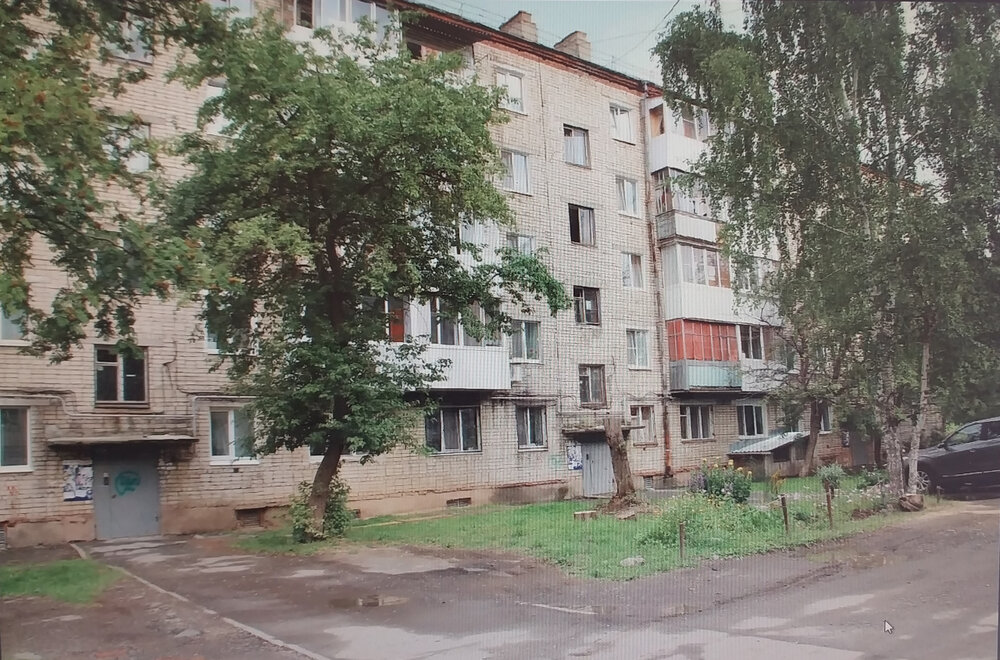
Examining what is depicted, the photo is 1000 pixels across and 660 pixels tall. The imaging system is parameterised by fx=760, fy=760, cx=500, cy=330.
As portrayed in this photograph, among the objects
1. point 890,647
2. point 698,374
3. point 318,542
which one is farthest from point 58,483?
point 890,647

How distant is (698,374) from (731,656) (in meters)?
8.40

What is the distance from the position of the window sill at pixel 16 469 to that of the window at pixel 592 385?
9.33m

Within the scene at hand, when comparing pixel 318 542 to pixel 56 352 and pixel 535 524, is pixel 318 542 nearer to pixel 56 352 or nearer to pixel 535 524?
pixel 535 524

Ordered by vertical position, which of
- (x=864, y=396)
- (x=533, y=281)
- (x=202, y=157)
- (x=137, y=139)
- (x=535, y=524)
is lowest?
(x=535, y=524)

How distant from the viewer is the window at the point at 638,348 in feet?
46.0

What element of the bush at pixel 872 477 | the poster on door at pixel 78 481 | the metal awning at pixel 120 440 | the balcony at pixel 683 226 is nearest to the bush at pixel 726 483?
the bush at pixel 872 477

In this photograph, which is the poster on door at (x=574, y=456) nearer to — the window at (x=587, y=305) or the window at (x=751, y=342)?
the window at (x=587, y=305)

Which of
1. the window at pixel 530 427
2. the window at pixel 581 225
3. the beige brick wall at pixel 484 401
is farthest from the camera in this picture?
the window at pixel 530 427

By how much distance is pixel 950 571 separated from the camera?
508 centimetres

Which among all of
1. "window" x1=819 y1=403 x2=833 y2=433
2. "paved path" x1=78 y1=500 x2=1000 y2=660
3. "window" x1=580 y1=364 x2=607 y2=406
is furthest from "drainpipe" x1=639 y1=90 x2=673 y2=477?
"paved path" x1=78 y1=500 x2=1000 y2=660

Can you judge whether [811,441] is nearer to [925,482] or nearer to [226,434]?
[925,482]

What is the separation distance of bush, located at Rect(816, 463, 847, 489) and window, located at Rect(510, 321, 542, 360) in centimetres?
766

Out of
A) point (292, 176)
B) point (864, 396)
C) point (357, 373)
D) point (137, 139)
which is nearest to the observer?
point (137, 139)

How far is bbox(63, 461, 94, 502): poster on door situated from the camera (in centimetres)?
1092
